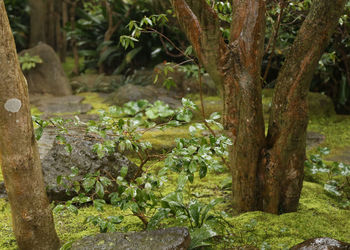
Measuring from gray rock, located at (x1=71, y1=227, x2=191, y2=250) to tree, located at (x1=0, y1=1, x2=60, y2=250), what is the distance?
30 cm

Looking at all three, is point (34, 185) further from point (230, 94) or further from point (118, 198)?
point (230, 94)

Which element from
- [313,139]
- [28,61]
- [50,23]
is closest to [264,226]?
[313,139]

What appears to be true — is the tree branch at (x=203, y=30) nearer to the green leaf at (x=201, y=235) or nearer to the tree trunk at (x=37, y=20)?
the green leaf at (x=201, y=235)

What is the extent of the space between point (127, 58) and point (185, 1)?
6.12 meters

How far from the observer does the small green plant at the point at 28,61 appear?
7863mm

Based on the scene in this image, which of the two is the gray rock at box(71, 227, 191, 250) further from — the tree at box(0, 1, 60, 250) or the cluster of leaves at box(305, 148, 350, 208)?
the cluster of leaves at box(305, 148, 350, 208)

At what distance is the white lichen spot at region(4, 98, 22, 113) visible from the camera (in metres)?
1.96

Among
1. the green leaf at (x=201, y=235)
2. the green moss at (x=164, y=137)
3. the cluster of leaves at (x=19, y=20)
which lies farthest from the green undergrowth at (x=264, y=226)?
the cluster of leaves at (x=19, y=20)

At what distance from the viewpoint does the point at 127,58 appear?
28.0 feet

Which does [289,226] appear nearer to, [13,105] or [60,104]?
[13,105]

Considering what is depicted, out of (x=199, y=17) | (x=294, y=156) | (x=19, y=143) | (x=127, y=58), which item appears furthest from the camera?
(x=127, y=58)

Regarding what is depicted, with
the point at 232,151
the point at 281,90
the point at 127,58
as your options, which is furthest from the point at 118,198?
the point at 127,58

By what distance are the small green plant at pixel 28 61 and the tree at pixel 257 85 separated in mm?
6223

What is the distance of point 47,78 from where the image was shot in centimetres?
822
